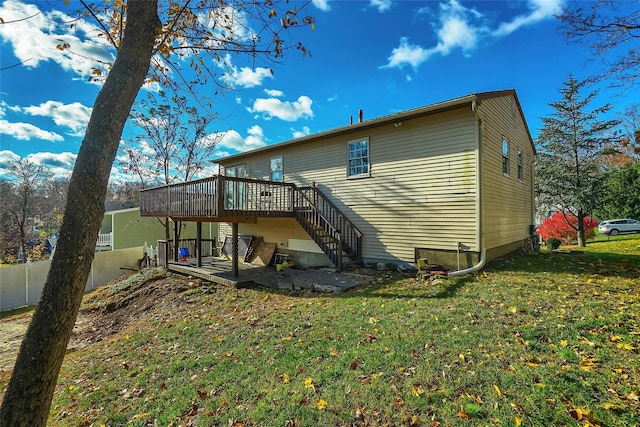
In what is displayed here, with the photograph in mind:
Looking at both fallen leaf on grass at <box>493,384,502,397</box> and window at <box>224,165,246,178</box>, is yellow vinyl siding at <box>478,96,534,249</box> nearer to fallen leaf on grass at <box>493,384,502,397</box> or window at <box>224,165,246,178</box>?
fallen leaf on grass at <box>493,384,502,397</box>

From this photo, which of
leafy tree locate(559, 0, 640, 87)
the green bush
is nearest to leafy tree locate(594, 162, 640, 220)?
the green bush

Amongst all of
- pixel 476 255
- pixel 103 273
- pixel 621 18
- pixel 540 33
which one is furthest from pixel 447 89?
pixel 103 273

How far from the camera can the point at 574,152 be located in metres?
16.7

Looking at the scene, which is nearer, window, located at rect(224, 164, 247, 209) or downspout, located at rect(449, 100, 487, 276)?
downspout, located at rect(449, 100, 487, 276)

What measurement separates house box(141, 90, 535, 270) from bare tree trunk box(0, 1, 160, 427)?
→ 226 inches

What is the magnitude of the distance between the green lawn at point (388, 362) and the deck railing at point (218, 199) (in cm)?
318

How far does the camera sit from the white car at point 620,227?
2305 centimetres

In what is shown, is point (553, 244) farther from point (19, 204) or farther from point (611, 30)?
point (19, 204)

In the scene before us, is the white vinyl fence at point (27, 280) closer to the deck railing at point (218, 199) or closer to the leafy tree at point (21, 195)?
the deck railing at point (218, 199)

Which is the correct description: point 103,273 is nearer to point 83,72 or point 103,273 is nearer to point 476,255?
point 83,72

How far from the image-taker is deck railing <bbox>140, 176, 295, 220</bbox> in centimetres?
864

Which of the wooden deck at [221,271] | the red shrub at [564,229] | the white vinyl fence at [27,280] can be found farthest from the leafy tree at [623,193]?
the white vinyl fence at [27,280]

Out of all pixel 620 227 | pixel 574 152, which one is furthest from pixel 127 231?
pixel 620 227

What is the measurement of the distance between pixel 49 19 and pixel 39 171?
24.6 m
